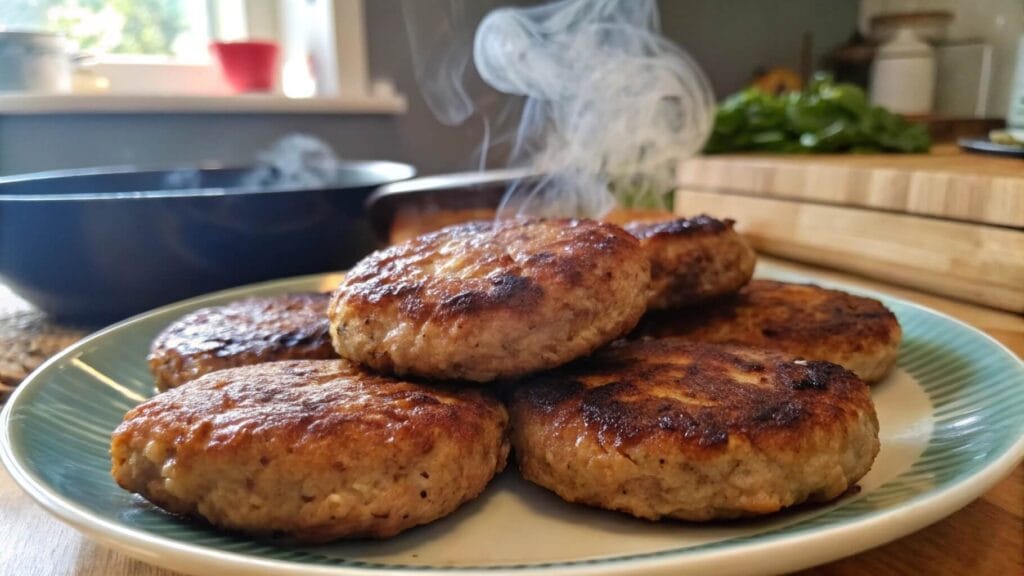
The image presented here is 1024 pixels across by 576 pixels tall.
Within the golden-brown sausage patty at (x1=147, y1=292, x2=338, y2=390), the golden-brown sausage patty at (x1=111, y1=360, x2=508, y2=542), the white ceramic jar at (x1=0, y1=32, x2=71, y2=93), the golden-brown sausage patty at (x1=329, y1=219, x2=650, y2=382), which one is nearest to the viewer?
the golden-brown sausage patty at (x1=111, y1=360, x2=508, y2=542)

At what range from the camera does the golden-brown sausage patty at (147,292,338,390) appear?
884 mm

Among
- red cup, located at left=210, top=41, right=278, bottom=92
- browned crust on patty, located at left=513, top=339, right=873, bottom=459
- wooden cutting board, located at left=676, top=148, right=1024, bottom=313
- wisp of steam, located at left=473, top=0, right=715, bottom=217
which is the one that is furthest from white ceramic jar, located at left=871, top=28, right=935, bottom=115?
browned crust on patty, located at left=513, top=339, right=873, bottom=459

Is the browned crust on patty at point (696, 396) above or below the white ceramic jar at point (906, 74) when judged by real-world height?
below

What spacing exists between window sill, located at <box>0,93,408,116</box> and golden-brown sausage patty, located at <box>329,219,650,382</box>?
2.16 meters

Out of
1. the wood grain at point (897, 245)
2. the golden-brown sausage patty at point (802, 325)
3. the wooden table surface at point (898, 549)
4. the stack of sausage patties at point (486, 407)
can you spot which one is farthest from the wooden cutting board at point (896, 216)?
the wooden table surface at point (898, 549)

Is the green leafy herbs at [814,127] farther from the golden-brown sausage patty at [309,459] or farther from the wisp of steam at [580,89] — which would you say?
the golden-brown sausage patty at [309,459]

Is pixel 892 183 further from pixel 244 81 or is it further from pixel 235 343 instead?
pixel 244 81

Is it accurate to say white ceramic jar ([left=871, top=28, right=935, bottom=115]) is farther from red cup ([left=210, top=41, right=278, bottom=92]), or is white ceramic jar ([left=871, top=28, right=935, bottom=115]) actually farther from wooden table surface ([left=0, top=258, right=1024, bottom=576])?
wooden table surface ([left=0, top=258, right=1024, bottom=576])

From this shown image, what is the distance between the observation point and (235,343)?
91 centimetres

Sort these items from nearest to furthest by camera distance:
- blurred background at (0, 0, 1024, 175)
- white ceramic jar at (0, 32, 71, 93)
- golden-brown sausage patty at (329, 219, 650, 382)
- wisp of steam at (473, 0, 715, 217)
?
golden-brown sausage patty at (329, 219, 650, 382), wisp of steam at (473, 0, 715, 217), white ceramic jar at (0, 32, 71, 93), blurred background at (0, 0, 1024, 175)

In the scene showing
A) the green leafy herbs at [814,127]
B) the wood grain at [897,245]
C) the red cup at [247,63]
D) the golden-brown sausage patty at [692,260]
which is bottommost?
the wood grain at [897,245]

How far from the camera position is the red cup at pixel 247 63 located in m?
2.79

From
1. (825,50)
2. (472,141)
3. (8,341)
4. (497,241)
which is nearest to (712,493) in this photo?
(497,241)

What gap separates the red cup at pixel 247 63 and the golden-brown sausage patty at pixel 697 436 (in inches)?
99.1
